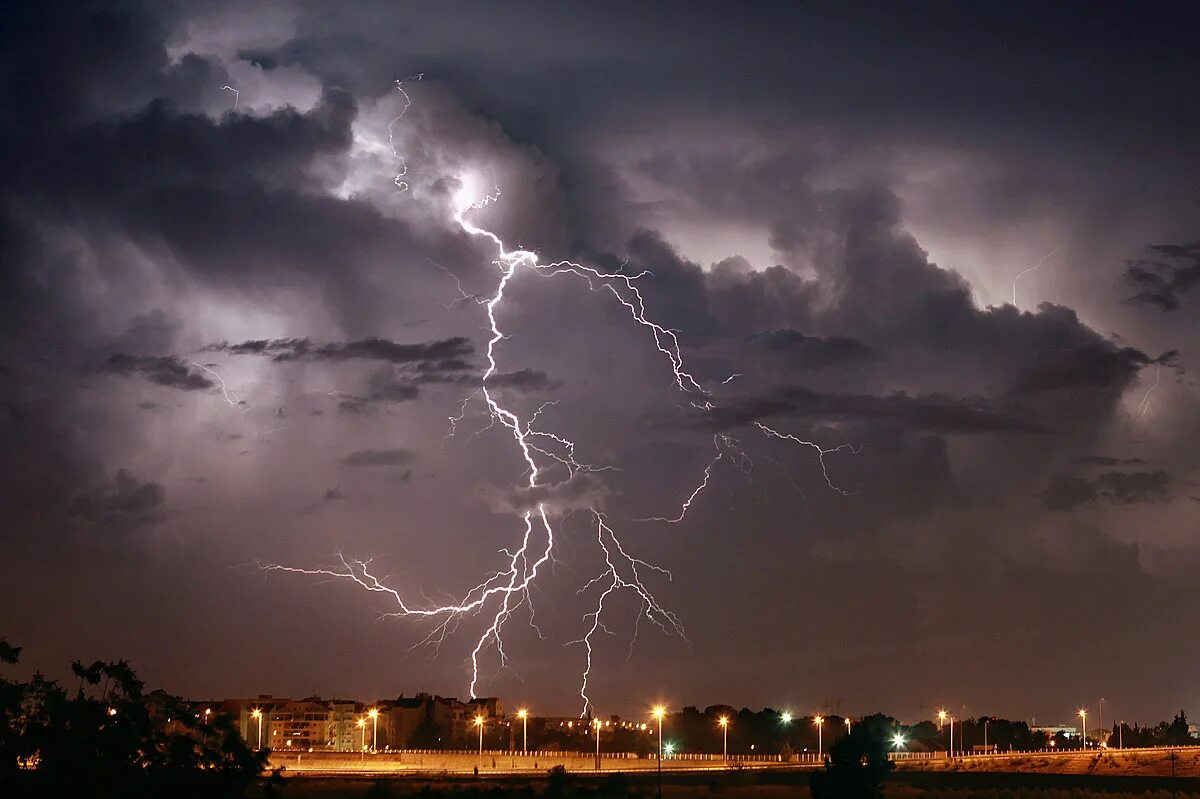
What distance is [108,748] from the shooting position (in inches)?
1428

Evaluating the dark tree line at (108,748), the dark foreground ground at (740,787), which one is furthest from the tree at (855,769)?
the dark tree line at (108,748)

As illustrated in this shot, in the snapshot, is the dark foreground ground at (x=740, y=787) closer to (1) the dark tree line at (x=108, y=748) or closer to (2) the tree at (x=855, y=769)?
(2) the tree at (x=855, y=769)

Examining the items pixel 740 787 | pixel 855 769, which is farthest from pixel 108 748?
pixel 740 787

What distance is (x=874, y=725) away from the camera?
174 ft

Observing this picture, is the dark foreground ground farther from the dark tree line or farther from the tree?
the dark tree line

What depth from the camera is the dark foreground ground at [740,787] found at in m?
57.5

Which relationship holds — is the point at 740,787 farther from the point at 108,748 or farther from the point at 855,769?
the point at 108,748

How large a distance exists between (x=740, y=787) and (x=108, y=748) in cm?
3464

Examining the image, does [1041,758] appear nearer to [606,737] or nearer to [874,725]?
[874,725]

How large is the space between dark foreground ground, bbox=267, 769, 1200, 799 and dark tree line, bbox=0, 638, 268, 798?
18.0 m

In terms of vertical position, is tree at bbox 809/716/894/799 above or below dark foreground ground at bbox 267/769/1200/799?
above

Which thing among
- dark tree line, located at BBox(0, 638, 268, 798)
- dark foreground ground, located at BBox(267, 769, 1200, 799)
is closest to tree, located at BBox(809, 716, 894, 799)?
dark foreground ground, located at BBox(267, 769, 1200, 799)

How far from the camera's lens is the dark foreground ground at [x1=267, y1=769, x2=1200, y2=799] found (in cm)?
5750

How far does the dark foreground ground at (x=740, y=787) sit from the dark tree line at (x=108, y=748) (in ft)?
59.0
